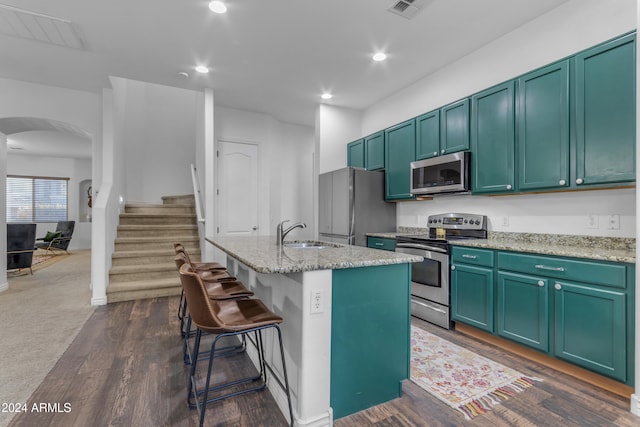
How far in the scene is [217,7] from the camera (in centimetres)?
255

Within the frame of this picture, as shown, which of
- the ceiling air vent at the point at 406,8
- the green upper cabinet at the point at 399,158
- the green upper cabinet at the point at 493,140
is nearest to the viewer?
the ceiling air vent at the point at 406,8

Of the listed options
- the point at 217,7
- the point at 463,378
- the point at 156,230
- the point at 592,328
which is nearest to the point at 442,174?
the point at 592,328

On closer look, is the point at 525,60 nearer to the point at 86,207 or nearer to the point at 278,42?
the point at 278,42

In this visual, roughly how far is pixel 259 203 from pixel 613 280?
4.58 meters

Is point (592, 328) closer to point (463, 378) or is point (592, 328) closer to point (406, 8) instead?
point (463, 378)

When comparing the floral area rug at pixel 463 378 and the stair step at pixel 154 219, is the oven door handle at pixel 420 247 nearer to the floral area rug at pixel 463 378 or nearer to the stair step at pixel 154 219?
the floral area rug at pixel 463 378

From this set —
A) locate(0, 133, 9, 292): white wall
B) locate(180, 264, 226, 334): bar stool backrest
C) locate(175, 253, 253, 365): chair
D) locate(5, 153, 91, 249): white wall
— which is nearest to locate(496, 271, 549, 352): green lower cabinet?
locate(175, 253, 253, 365): chair

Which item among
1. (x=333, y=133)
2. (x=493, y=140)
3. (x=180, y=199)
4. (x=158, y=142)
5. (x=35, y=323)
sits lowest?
(x=35, y=323)

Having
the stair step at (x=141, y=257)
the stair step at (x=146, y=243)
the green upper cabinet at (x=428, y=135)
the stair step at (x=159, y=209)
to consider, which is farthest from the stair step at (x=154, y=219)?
the green upper cabinet at (x=428, y=135)

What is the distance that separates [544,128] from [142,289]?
15.5 feet

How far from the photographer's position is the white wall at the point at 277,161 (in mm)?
5207

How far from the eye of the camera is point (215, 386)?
198cm

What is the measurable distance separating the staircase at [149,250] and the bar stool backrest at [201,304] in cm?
304

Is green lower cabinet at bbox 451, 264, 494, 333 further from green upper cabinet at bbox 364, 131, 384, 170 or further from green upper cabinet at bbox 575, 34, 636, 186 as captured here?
green upper cabinet at bbox 364, 131, 384, 170
